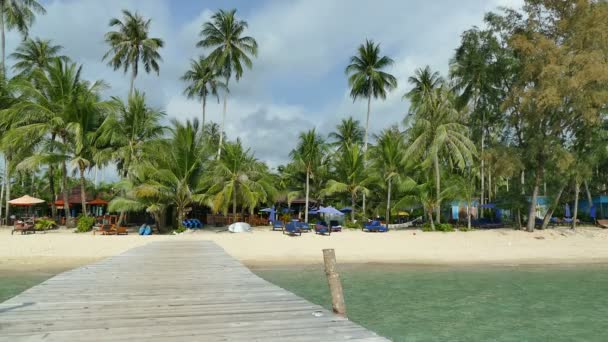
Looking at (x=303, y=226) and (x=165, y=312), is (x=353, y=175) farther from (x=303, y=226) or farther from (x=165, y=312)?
(x=165, y=312)

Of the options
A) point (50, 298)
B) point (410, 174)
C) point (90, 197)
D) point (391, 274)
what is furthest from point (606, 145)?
point (90, 197)

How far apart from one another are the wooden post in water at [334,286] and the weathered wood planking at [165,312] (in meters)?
0.51

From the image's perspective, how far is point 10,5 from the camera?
31891 millimetres

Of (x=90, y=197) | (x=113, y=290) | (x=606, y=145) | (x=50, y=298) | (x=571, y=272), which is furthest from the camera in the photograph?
(x=90, y=197)

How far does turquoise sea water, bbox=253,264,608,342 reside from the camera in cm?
852

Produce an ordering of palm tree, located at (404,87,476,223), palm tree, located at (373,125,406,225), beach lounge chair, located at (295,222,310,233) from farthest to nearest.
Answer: palm tree, located at (373,125,406,225) → palm tree, located at (404,87,476,223) → beach lounge chair, located at (295,222,310,233)

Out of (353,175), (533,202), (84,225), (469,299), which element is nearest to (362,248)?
(469,299)

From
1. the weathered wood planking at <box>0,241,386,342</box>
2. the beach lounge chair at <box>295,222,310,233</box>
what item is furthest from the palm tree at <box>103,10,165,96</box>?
the weathered wood planking at <box>0,241,386,342</box>

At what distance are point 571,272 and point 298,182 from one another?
23.5 meters

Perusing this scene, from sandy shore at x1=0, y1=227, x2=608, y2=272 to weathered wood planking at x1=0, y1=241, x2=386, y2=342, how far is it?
8.69 meters

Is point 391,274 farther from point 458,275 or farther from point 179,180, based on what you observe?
point 179,180

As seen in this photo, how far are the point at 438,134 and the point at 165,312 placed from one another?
23353mm

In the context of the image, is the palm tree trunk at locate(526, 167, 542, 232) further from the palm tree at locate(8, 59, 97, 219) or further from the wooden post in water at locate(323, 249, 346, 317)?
the palm tree at locate(8, 59, 97, 219)

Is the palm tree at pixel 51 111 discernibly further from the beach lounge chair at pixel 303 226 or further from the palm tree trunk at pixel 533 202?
the palm tree trunk at pixel 533 202
